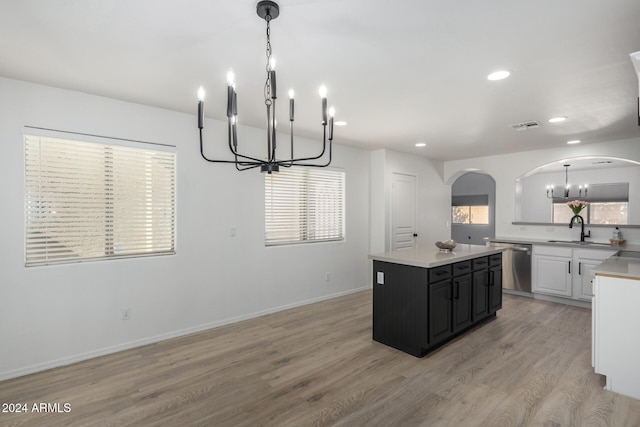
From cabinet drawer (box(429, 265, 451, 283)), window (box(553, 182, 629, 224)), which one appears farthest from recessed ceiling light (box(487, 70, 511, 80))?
window (box(553, 182, 629, 224))

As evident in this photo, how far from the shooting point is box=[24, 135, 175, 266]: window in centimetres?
289

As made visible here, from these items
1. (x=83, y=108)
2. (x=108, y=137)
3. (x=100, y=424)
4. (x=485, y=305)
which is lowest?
(x=100, y=424)

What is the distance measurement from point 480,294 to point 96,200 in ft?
13.9

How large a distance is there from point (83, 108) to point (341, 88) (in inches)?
94.5

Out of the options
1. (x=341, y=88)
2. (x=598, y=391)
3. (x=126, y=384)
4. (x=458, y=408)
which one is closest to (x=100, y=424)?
(x=126, y=384)

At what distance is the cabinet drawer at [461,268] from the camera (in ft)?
11.4

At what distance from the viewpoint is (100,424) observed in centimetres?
217

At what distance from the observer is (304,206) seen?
4.98 m

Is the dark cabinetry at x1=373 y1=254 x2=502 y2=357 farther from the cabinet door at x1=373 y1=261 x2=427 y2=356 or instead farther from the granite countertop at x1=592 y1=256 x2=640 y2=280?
the granite countertop at x1=592 y1=256 x2=640 y2=280

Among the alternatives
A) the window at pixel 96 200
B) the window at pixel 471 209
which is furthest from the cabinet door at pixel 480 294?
the window at pixel 471 209

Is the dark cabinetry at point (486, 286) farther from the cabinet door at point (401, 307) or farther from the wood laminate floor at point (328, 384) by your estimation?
the cabinet door at point (401, 307)

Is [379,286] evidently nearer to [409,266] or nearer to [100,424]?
[409,266]

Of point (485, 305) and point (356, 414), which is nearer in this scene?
point (356, 414)

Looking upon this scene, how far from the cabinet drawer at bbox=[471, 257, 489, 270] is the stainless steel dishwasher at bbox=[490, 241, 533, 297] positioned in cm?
166
